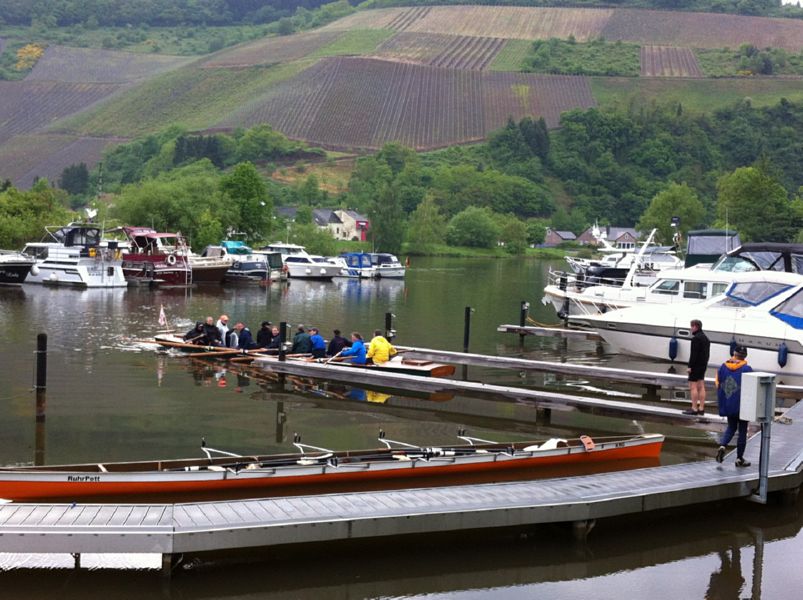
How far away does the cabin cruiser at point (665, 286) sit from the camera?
39.5 meters

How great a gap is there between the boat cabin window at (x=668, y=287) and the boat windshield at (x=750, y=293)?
6.19 m

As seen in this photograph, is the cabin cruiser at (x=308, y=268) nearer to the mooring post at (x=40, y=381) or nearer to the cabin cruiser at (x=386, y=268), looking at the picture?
the cabin cruiser at (x=386, y=268)

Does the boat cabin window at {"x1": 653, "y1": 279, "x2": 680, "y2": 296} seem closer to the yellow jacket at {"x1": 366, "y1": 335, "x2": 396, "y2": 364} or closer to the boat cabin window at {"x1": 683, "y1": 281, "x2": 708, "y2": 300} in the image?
the boat cabin window at {"x1": 683, "y1": 281, "x2": 708, "y2": 300}

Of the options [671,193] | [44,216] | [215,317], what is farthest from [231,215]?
[671,193]

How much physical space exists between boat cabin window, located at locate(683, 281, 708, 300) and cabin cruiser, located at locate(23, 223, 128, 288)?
3988 centimetres

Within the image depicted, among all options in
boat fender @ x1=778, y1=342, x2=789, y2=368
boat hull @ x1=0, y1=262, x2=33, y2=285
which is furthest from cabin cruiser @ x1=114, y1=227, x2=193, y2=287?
boat fender @ x1=778, y1=342, x2=789, y2=368

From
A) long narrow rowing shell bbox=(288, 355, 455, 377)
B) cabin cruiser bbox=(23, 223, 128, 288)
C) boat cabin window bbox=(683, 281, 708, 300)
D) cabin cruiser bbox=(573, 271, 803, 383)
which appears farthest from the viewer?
cabin cruiser bbox=(23, 223, 128, 288)

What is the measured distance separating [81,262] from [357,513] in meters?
57.0

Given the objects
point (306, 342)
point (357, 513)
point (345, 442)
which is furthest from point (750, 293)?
point (357, 513)

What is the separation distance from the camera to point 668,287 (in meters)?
41.5

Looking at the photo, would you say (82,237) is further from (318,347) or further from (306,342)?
(318,347)

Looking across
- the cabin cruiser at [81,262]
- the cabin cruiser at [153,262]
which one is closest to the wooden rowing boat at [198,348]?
the cabin cruiser at [81,262]

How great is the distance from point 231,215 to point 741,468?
85.7m

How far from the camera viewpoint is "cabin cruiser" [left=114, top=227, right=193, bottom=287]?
71.6m
